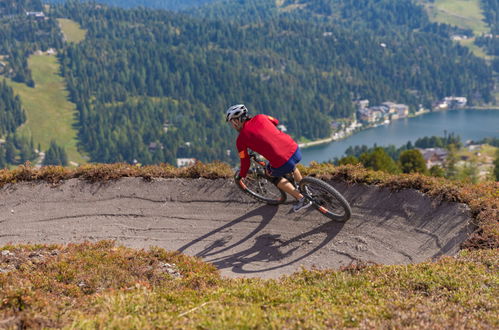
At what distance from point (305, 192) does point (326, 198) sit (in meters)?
0.62

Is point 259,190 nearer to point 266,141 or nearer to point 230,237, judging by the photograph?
point 230,237

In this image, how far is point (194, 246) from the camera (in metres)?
13.1

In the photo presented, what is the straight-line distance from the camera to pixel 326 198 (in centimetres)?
1211

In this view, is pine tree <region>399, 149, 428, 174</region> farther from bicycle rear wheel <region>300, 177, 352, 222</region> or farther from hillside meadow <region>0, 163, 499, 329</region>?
hillside meadow <region>0, 163, 499, 329</region>

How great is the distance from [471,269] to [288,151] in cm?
474

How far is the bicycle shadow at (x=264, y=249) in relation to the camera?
12.0m

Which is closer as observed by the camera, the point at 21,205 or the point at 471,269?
the point at 471,269

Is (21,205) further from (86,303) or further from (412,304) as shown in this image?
(412,304)

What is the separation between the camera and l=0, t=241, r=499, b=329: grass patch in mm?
6266

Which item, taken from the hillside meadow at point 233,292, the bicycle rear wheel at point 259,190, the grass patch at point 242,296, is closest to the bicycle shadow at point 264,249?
the bicycle rear wheel at point 259,190

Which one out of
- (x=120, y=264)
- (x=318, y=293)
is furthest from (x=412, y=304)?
(x=120, y=264)

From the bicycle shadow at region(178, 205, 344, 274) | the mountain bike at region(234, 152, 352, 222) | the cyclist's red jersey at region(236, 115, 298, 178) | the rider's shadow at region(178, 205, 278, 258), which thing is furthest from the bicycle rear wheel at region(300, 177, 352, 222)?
the rider's shadow at region(178, 205, 278, 258)

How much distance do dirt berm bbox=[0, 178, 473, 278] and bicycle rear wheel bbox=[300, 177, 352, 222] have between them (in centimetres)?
57

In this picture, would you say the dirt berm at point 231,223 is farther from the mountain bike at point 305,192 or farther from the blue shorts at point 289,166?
the blue shorts at point 289,166
